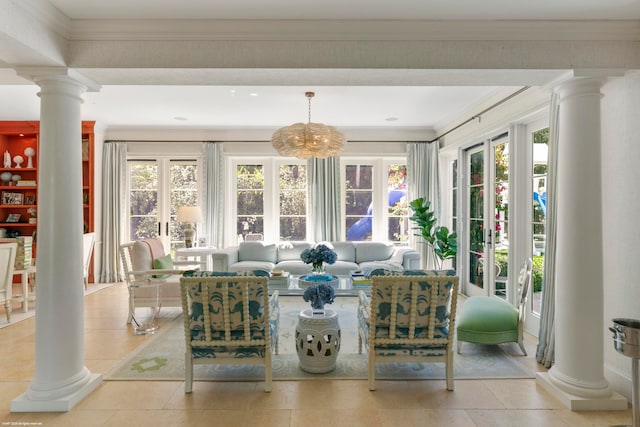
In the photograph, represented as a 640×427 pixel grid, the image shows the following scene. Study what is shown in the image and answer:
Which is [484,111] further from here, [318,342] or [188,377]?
[188,377]

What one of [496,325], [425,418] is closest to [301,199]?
[496,325]

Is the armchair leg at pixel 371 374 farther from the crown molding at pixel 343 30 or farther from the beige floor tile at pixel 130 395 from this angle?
the crown molding at pixel 343 30

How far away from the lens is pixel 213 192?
6.66 m

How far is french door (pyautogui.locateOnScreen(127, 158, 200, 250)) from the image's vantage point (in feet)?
22.5

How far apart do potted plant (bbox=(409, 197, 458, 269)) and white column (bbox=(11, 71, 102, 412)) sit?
4.89m

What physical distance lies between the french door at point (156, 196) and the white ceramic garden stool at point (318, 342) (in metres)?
4.58

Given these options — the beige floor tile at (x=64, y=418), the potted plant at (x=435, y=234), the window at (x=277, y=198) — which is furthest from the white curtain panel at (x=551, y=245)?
the window at (x=277, y=198)

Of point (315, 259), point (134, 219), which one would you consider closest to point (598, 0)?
point (315, 259)

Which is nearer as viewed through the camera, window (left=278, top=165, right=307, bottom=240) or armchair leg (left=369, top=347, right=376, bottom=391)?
armchair leg (left=369, top=347, right=376, bottom=391)

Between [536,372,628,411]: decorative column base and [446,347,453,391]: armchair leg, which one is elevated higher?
[446,347,453,391]: armchair leg

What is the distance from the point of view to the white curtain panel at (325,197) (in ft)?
22.0

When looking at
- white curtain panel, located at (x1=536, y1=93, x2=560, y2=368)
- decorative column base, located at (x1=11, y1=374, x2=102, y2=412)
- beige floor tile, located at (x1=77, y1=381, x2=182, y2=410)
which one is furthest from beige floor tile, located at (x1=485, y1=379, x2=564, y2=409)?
decorative column base, located at (x1=11, y1=374, x2=102, y2=412)

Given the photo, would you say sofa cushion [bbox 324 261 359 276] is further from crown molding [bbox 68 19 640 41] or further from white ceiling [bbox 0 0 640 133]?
crown molding [bbox 68 19 640 41]

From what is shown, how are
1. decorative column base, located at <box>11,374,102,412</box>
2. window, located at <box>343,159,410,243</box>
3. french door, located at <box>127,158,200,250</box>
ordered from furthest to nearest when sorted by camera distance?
1. window, located at <box>343,159,410,243</box>
2. french door, located at <box>127,158,200,250</box>
3. decorative column base, located at <box>11,374,102,412</box>
